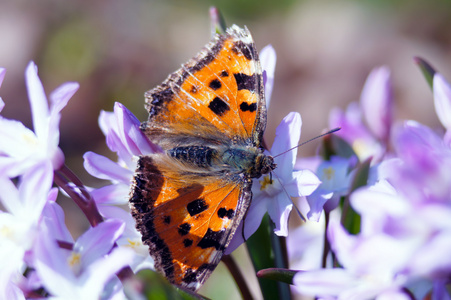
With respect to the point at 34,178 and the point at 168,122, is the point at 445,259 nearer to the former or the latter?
the point at 34,178

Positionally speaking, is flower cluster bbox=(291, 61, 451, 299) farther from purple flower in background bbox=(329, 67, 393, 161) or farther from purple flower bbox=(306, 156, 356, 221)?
purple flower in background bbox=(329, 67, 393, 161)

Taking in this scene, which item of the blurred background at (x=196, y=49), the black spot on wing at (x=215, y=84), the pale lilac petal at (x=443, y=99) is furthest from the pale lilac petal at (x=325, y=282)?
the blurred background at (x=196, y=49)

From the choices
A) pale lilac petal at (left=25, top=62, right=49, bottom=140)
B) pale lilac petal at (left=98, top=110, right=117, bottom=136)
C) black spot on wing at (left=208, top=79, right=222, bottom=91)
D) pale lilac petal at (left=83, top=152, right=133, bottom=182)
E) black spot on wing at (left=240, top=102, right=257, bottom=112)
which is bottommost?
pale lilac petal at (left=83, top=152, right=133, bottom=182)

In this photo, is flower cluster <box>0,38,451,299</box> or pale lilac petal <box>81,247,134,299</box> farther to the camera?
pale lilac petal <box>81,247,134,299</box>

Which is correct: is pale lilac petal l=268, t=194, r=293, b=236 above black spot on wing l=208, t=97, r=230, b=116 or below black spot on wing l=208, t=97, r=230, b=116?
below

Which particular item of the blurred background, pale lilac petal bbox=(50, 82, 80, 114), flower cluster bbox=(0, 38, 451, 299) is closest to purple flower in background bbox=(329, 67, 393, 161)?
flower cluster bbox=(0, 38, 451, 299)

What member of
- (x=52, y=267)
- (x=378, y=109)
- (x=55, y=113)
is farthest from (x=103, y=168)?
(x=378, y=109)
